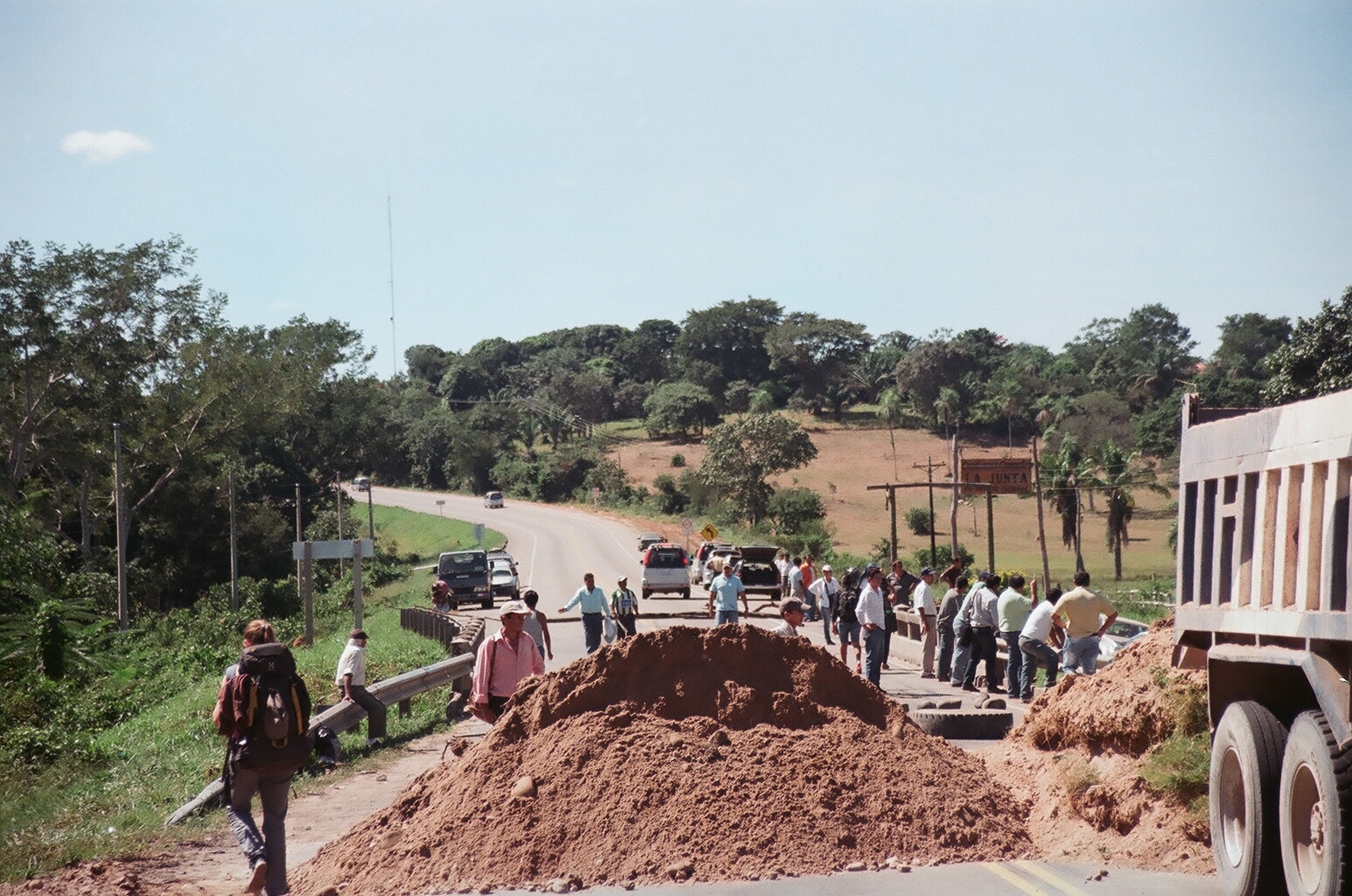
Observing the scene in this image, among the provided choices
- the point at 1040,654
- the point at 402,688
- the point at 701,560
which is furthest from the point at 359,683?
the point at 701,560

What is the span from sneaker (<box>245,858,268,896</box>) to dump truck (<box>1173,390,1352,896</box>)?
5252mm

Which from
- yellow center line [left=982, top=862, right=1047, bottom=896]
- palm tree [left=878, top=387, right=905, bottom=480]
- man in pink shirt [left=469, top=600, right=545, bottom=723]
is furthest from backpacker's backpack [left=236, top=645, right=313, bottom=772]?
palm tree [left=878, top=387, right=905, bottom=480]

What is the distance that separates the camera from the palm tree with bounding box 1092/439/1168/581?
6400cm

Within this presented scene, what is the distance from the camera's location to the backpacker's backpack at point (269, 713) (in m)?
7.59

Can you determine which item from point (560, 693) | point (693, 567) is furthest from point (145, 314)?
point (560, 693)

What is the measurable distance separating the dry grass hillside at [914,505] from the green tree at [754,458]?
14.8 ft

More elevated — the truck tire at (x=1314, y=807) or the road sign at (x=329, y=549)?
the truck tire at (x=1314, y=807)

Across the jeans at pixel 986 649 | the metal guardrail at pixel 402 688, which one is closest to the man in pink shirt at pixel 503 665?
the metal guardrail at pixel 402 688

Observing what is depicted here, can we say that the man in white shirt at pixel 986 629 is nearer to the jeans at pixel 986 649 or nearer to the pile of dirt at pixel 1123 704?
the jeans at pixel 986 649

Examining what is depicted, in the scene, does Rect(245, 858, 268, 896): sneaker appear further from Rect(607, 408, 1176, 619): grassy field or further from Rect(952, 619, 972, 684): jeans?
Rect(607, 408, 1176, 619): grassy field

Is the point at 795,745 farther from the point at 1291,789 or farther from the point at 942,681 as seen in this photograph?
the point at 942,681

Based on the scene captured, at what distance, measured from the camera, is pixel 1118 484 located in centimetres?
6662

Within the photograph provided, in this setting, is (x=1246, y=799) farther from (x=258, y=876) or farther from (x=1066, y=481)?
(x=1066, y=481)

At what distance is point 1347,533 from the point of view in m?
5.61
